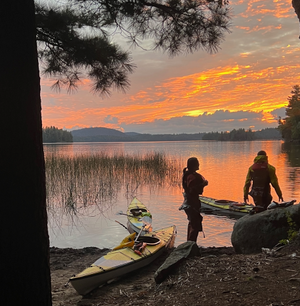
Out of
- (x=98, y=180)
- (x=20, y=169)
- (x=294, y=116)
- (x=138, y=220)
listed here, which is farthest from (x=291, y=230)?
(x=294, y=116)

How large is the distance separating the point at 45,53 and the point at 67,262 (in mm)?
4102

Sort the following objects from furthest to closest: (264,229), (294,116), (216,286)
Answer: (294,116) → (264,229) → (216,286)

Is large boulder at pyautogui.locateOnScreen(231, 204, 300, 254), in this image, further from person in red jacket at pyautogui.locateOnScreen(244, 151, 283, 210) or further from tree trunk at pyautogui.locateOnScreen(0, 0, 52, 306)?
tree trunk at pyautogui.locateOnScreen(0, 0, 52, 306)

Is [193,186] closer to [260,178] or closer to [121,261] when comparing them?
[260,178]

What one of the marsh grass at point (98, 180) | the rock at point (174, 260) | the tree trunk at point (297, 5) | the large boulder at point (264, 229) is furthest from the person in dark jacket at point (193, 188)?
the marsh grass at point (98, 180)

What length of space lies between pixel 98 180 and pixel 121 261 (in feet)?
35.8

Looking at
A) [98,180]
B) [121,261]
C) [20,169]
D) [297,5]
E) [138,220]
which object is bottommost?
[138,220]

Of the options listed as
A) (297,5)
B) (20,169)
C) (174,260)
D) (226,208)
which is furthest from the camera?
(226,208)

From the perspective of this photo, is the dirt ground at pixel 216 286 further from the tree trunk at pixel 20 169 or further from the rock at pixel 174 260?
the tree trunk at pixel 20 169

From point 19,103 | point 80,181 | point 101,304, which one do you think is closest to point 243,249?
point 101,304

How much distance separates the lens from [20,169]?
1.95 m

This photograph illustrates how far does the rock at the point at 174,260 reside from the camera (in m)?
3.58

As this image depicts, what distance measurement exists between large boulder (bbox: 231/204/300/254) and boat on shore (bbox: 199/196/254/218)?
5250mm

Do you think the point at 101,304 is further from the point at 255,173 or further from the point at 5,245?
the point at 255,173
